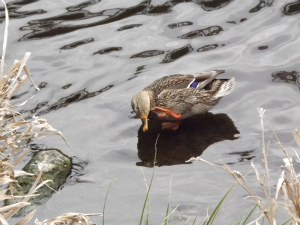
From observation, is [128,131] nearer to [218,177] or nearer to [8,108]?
[218,177]

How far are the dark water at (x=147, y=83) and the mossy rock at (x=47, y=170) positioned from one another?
0.27 ft

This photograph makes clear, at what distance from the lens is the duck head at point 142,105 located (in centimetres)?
696

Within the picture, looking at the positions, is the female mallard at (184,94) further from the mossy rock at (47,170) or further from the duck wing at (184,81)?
the mossy rock at (47,170)

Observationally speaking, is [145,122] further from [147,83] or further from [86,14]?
[86,14]

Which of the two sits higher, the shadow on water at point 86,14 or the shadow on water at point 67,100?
the shadow on water at point 86,14

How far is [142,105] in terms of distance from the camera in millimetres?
6953

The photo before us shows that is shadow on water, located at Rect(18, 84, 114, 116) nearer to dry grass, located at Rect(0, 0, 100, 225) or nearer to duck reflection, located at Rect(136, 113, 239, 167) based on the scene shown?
duck reflection, located at Rect(136, 113, 239, 167)

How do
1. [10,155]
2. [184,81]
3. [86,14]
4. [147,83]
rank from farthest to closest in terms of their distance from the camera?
1. [86,14]
2. [147,83]
3. [184,81]
4. [10,155]

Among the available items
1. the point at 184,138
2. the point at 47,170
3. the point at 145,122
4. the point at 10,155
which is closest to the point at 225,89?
the point at 184,138

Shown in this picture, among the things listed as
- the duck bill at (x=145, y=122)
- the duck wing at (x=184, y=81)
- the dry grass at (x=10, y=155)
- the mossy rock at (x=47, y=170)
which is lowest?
the duck bill at (x=145, y=122)

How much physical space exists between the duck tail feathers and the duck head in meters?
0.74

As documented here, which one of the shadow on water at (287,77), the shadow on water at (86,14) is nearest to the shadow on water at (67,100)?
the shadow on water at (86,14)

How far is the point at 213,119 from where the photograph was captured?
733cm

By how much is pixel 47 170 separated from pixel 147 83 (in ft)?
7.45
